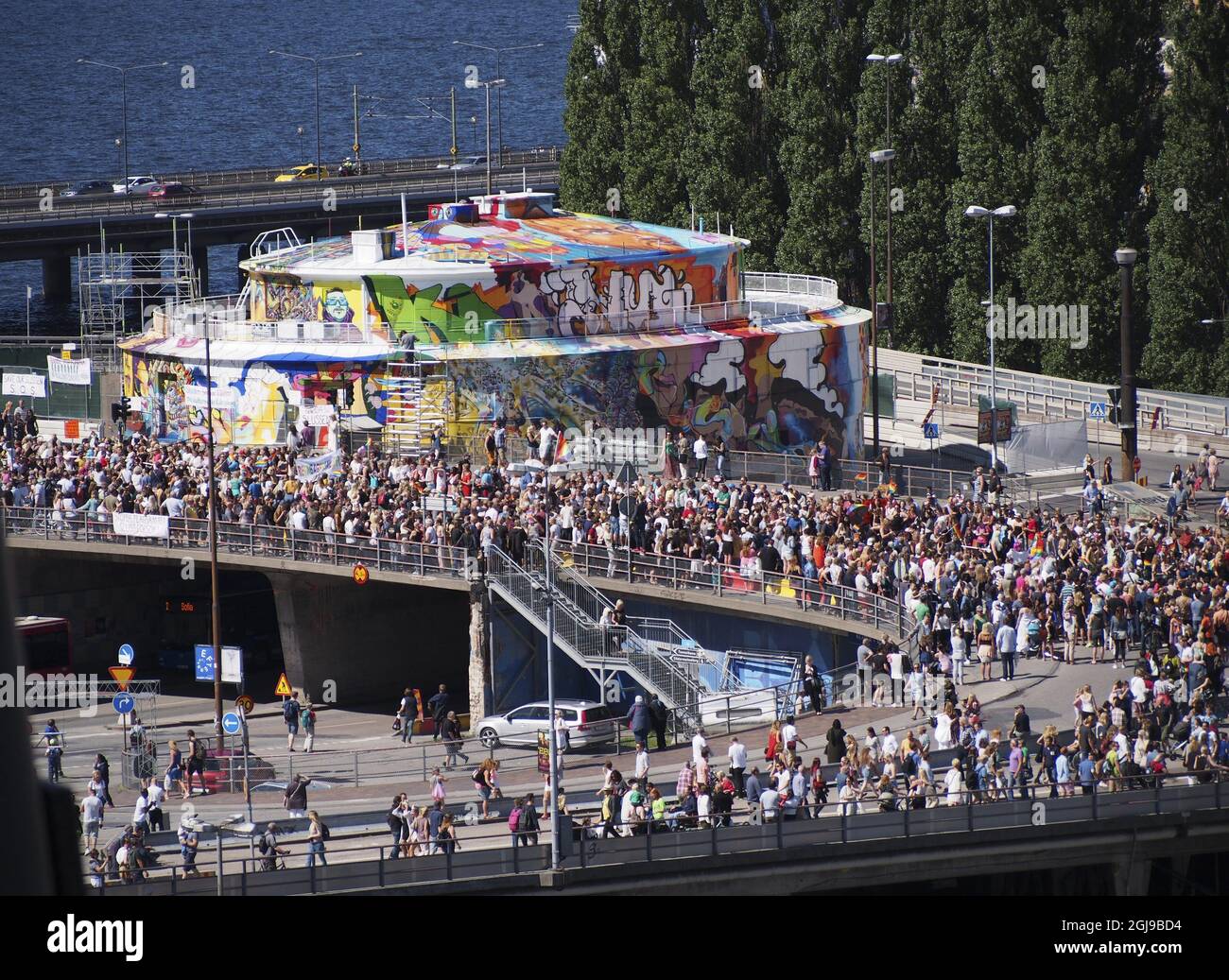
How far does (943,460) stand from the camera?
5672 centimetres

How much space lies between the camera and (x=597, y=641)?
3941 centimetres

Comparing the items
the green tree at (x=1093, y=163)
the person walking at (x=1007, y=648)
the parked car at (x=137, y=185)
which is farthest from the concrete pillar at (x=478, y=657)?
the parked car at (x=137, y=185)

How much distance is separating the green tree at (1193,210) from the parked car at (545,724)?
2821 cm

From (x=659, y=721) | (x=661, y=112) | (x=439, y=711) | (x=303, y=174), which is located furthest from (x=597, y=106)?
(x=659, y=721)

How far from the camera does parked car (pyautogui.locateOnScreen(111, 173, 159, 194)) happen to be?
112 metres

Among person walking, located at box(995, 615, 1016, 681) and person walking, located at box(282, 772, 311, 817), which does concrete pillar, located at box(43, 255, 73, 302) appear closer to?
person walking, located at box(282, 772, 311, 817)

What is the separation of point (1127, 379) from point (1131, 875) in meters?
21.7

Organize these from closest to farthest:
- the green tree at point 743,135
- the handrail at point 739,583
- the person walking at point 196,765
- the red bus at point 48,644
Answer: the person walking at point 196,765 → the handrail at point 739,583 → the red bus at point 48,644 → the green tree at point 743,135

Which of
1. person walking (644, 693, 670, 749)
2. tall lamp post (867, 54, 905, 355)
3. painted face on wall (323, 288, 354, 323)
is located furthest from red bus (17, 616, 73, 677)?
tall lamp post (867, 54, 905, 355)

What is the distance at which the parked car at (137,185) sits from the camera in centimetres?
11181

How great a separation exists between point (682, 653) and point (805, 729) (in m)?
7.68

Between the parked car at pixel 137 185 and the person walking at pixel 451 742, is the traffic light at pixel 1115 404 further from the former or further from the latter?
the parked car at pixel 137 185

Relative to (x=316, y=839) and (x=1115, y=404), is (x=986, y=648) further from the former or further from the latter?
(x=1115, y=404)
